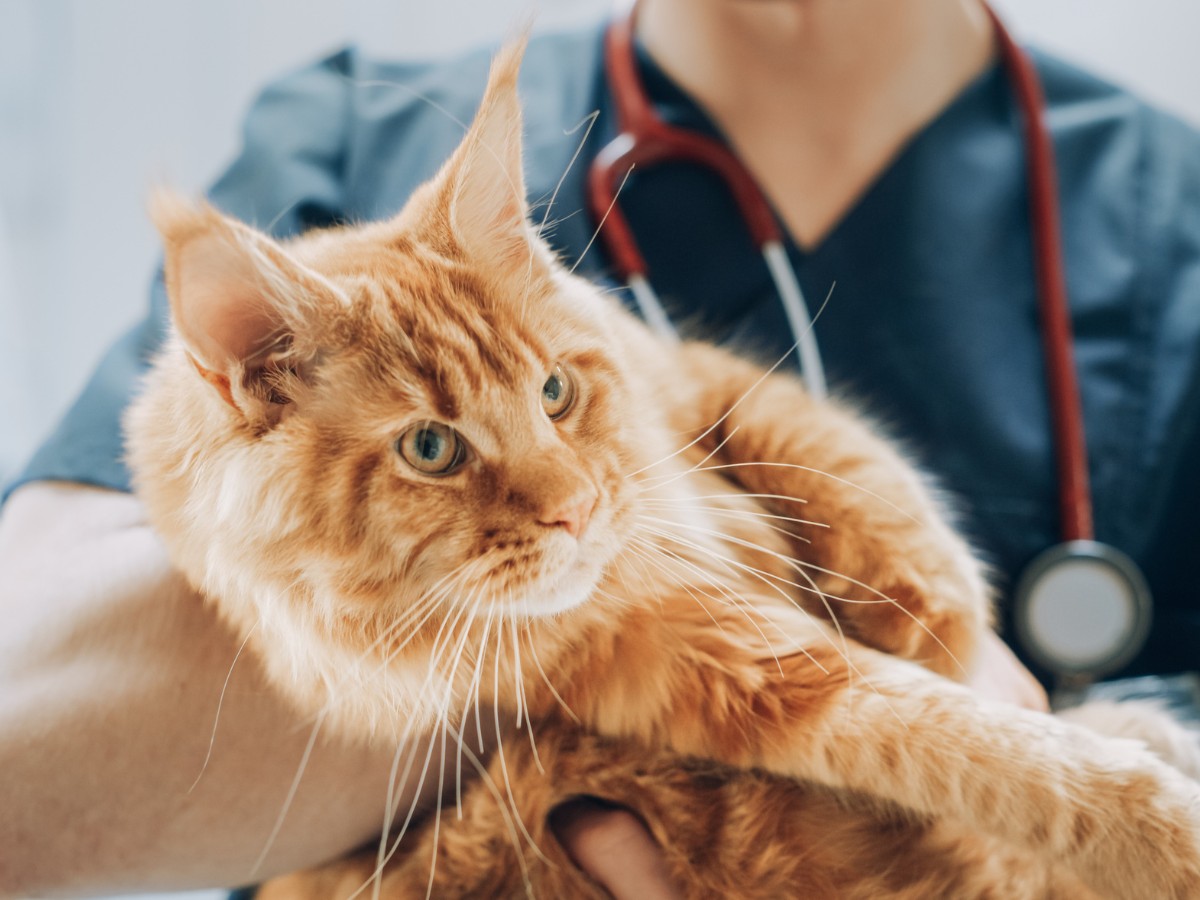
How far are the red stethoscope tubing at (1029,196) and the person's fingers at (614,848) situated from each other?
1.98 ft

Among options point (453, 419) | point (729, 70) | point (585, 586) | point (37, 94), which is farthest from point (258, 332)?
point (37, 94)

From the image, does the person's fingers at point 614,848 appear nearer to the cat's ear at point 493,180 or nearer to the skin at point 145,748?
the skin at point 145,748

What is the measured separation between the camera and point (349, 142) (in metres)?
1.25

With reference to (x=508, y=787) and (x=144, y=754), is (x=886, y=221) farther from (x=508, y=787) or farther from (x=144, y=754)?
(x=144, y=754)

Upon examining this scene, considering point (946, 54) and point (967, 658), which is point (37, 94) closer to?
point (946, 54)

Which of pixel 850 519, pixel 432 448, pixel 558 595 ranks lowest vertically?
pixel 850 519

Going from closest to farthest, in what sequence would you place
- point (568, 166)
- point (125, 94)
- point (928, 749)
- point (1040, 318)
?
point (928, 749) < point (568, 166) < point (1040, 318) < point (125, 94)

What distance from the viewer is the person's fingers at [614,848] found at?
2.38 feet

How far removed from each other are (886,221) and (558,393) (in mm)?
652

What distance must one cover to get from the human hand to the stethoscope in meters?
0.14

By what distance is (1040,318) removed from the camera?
1.12 metres

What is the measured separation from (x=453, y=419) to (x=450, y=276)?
129 millimetres

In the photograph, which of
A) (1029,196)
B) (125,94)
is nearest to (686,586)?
(1029,196)

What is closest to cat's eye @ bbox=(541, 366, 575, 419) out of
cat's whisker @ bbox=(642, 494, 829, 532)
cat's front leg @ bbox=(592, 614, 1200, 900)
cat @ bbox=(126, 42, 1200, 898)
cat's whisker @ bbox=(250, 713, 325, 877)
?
cat @ bbox=(126, 42, 1200, 898)
